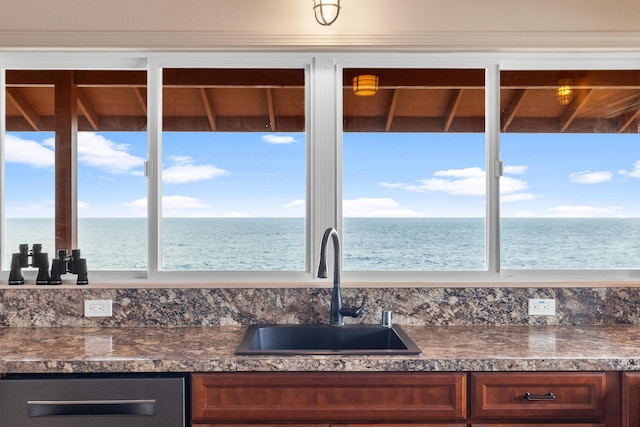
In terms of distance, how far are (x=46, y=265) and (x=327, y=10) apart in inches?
65.1

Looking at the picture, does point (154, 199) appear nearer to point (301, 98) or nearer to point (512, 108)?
point (301, 98)

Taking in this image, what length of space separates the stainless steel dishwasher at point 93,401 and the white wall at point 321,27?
55.2 inches

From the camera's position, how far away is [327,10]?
2.09 meters

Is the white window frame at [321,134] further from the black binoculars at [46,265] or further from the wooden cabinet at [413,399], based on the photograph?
the wooden cabinet at [413,399]

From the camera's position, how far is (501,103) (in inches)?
95.7

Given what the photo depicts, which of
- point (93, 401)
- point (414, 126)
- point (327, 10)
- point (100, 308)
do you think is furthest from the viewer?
Result: point (414, 126)

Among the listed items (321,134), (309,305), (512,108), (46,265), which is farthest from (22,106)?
(512,108)

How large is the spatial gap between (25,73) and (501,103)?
226cm

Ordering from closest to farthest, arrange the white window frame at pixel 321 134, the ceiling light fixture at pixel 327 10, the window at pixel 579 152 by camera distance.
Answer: the ceiling light fixture at pixel 327 10 < the white window frame at pixel 321 134 < the window at pixel 579 152

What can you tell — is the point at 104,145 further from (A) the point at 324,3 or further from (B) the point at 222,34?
(A) the point at 324,3

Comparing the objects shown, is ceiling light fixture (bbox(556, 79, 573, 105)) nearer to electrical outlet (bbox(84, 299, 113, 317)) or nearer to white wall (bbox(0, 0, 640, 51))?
white wall (bbox(0, 0, 640, 51))

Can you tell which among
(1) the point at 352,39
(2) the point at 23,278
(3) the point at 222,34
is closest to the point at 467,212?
(1) the point at 352,39

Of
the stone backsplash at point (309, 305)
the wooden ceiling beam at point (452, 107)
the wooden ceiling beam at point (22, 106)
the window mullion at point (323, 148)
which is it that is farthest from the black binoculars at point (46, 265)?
the wooden ceiling beam at point (452, 107)

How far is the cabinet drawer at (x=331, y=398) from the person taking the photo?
65.4 inches
